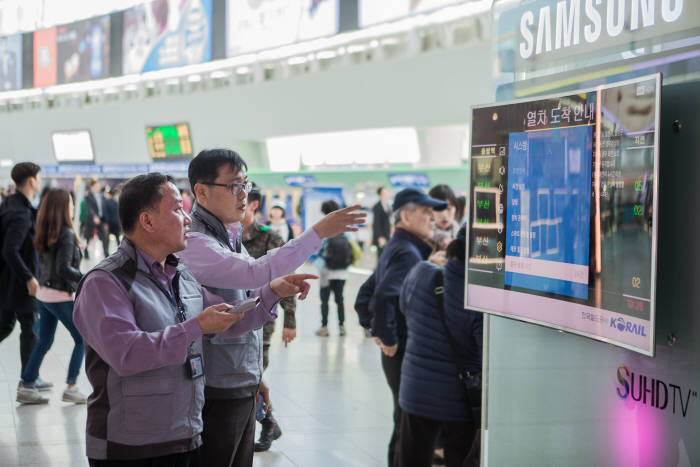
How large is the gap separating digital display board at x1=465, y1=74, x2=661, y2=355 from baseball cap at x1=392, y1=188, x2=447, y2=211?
86 cm

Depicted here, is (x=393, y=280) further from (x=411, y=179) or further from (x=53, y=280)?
(x=411, y=179)

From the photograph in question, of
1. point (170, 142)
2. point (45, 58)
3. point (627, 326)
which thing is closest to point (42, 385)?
point (627, 326)

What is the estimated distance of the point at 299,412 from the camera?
6355 mm

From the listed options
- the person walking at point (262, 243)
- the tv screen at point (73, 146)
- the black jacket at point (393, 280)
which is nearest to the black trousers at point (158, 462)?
the black jacket at point (393, 280)

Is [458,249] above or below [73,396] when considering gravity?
above

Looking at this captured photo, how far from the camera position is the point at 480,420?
3.75 m

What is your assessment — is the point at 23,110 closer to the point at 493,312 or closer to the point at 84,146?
the point at 84,146

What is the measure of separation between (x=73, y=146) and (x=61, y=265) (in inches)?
1011

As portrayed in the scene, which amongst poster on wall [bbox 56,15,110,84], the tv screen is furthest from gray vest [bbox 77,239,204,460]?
the tv screen

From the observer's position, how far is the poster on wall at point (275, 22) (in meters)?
16.1

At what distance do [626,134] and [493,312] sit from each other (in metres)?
1.06

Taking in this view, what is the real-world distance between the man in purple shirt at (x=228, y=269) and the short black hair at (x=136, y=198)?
16.8 inches

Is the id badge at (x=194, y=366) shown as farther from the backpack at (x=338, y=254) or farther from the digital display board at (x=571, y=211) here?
the backpack at (x=338, y=254)

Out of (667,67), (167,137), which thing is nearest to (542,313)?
(667,67)
